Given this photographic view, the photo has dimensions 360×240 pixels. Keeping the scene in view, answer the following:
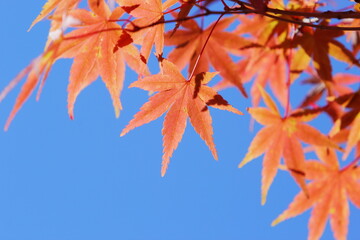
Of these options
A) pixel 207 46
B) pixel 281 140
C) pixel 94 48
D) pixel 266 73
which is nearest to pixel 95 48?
pixel 94 48

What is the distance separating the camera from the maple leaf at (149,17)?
768mm

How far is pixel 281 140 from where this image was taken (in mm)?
1198

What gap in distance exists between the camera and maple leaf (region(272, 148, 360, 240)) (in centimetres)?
135

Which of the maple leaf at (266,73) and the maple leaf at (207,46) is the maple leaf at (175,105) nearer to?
the maple leaf at (207,46)

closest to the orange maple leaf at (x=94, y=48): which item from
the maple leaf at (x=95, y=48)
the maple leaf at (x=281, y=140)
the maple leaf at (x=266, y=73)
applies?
the maple leaf at (x=95, y=48)

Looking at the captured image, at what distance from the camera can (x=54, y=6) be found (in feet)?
2.57

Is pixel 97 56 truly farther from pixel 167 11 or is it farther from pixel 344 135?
pixel 344 135

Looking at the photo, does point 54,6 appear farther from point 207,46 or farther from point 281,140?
point 281,140

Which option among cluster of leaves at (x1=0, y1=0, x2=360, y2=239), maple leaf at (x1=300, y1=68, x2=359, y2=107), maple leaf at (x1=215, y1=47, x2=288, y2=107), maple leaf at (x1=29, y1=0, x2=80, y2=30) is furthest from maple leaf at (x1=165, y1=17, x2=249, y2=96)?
maple leaf at (x1=300, y1=68, x2=359, y2=107)

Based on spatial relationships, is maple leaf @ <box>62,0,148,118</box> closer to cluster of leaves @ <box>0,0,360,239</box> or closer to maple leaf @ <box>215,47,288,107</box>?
cluster of leaves @ <box>0,0,360,239</box>

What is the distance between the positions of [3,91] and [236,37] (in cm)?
81

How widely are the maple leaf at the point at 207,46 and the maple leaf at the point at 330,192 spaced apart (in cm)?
44

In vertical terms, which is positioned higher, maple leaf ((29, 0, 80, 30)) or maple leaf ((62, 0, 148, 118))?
maple leaf ((29, 0, 80, 30))

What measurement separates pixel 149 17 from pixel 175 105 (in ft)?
0.57
